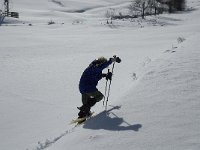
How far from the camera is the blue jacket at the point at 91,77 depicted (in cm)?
820

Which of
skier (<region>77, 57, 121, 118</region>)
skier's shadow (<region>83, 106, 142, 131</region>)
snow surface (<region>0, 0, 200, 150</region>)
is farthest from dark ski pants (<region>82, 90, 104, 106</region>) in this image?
skier's shadow (<region>83, 106, 142, 131</region>)

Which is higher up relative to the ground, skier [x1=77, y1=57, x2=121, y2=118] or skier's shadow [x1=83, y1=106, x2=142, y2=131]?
skier [x1=77, y1=57, x2=121, y2=118]

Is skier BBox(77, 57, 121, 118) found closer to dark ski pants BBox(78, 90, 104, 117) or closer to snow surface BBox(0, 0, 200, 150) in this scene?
dark ski pants BBox(78, 90, 104, 117)

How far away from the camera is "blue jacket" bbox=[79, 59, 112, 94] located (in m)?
8.20

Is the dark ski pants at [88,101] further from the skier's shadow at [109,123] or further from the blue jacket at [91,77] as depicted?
the skier's shadow at [109,123]

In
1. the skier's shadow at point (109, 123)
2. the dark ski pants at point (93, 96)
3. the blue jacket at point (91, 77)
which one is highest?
the blue jacket at point (91, 77)

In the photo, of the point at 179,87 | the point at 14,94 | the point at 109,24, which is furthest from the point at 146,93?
the point at 109,24

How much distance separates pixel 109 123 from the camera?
6934mm

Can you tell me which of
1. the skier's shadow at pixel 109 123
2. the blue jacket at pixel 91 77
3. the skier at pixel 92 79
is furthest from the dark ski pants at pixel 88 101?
the skier's shadow at pixel 109 123

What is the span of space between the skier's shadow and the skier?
0.95m

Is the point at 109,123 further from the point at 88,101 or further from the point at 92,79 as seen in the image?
the point at 88,101

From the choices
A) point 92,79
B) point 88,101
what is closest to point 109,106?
point 92,79

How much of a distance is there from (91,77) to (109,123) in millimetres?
1657

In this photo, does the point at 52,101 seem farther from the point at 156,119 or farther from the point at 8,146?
the point at 156,119
